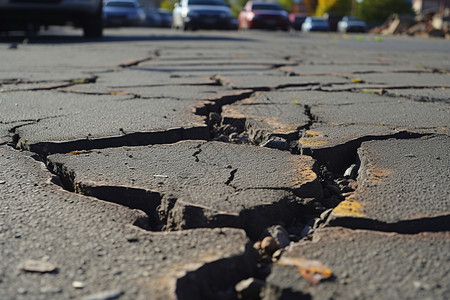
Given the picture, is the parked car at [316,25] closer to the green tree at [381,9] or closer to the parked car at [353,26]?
the parked car at [353,26]

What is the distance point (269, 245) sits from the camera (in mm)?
1271

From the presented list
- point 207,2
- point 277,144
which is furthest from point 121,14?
point 277,144

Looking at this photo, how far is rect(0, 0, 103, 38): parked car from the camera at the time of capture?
8.19 m

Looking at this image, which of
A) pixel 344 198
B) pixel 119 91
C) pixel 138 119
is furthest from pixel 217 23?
pixel 344 198

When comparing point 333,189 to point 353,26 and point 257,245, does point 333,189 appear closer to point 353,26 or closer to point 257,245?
point 257,245

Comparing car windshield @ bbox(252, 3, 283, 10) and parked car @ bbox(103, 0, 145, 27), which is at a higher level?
car windshield @ bbox(252, 3, 283, 10)

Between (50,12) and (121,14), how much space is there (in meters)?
9.89

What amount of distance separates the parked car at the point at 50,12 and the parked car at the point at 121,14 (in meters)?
8.65

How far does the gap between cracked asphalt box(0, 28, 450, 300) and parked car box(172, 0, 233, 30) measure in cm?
1167

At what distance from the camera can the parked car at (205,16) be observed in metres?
14.6

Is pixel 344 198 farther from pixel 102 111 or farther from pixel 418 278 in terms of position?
pixel 102 111

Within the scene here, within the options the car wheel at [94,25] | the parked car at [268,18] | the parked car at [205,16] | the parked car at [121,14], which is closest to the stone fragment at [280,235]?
the car wheel at [94,25]

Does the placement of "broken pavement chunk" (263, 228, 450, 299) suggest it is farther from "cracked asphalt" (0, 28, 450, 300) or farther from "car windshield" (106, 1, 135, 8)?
"car windshield" (106, 1, 135, 8)

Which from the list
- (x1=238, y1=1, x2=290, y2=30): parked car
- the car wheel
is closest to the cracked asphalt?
the car wheel
